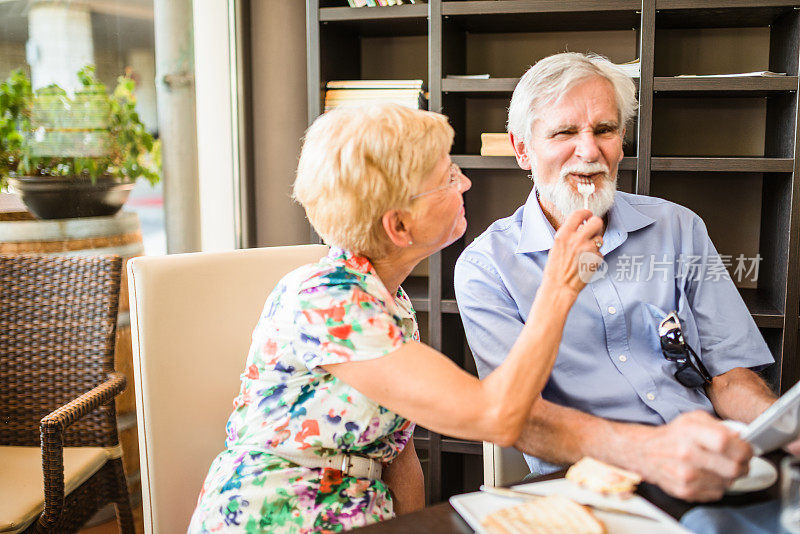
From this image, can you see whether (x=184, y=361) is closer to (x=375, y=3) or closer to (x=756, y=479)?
(x=756, y=479)

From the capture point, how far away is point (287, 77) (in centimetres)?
288

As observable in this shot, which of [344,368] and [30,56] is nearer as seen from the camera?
[344,368]

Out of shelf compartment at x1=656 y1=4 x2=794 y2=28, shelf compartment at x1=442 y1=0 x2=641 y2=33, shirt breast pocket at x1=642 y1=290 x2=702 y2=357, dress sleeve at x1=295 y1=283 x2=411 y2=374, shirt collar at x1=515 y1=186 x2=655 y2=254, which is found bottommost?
shirt breast pocket at x1=642 y1=290 x2=702 y2=357

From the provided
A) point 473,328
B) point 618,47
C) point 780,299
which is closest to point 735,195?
point 780,299

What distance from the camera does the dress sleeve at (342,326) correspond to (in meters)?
1.06

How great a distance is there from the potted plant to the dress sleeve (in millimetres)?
1596

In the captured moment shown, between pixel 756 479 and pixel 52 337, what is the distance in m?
1.91

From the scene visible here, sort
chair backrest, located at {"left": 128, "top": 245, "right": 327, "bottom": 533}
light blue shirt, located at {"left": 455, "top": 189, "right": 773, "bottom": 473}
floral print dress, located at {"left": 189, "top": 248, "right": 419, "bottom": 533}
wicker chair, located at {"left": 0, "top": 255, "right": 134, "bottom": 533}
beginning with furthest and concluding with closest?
wicker chair, located at {"left": 0, "top": 255, "right": 134, "bottom": 533} < light blue shirt, located at {"left": 455, "top": 189, "right": 773, "bottom": 473} < chair backrest, located at {"left": 128, "top": 245, "right": 327, "bottom": 533} < floral print dress, located at {"left": 189, "top": 248, "right": 419, "bottom": 533}

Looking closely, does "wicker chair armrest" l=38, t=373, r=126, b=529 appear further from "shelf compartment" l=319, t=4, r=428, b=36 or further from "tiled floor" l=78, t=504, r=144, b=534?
"shelf compartment" l=319, t=4, r=428, b=36

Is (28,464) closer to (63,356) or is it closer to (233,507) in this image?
(63,356)

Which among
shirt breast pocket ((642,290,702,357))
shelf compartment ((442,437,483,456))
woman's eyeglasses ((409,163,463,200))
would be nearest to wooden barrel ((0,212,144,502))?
shelf compartment ((442,437,483,456))

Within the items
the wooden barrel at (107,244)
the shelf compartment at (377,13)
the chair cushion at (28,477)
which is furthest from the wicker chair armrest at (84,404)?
the shelf compartment at (377,13)

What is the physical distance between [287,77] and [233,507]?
2105 mm

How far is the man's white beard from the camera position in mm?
1697
